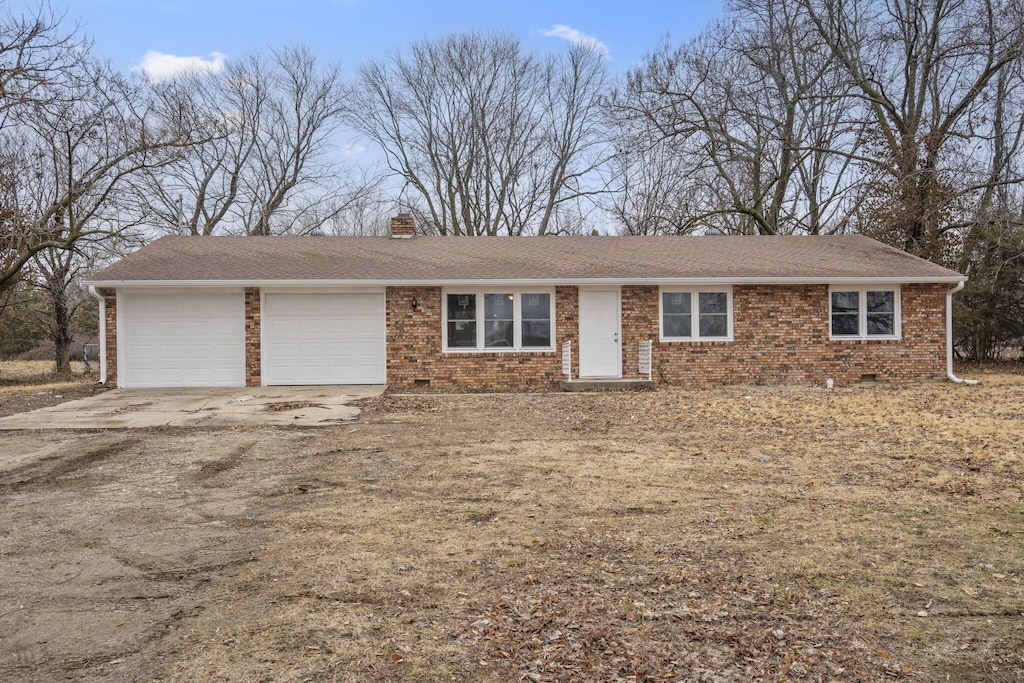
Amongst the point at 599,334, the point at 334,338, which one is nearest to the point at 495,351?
the point at 599,334

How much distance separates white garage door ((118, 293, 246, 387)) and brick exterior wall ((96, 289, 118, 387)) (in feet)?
0.99

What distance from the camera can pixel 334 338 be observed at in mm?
14445

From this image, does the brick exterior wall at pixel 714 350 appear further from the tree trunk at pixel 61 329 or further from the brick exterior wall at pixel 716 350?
the tree trunk at pixel 61 329

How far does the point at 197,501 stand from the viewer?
5.53 m

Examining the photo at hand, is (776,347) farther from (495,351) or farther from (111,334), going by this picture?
(111,334)

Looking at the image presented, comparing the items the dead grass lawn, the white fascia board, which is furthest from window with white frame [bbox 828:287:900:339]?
the dead grass lawn

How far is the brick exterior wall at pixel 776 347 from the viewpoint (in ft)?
47.7

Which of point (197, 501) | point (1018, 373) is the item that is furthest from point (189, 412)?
point (1018, 373)

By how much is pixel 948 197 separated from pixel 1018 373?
5.30 metres

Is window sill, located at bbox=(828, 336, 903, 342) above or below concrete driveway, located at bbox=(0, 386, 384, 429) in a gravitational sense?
above

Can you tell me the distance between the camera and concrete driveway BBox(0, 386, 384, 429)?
957 centimetres

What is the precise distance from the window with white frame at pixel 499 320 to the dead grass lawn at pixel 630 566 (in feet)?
21.7

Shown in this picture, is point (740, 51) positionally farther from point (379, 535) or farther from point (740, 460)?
point (379, 535)

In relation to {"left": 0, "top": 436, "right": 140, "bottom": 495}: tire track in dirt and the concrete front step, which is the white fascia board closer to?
the concrete front step
